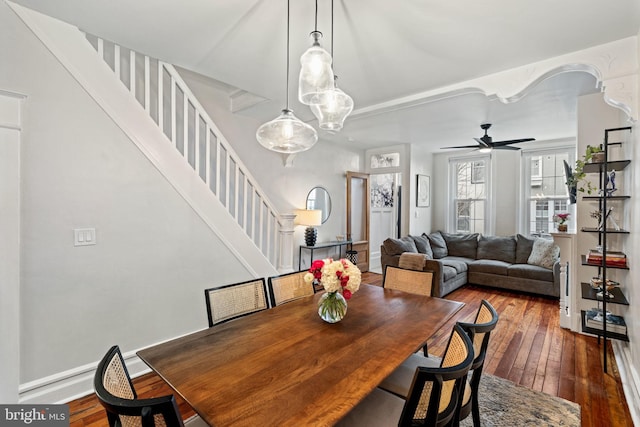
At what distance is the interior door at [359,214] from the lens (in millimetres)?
6035

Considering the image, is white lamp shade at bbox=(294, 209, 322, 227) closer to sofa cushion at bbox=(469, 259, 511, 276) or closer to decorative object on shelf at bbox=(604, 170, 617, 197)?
sofa cushion at bbox=(469, 259, 511, 276)

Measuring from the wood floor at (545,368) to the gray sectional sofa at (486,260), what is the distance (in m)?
0.65

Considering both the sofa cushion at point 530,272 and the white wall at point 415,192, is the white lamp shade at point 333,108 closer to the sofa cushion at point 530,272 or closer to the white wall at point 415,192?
the white wall at point 415,192

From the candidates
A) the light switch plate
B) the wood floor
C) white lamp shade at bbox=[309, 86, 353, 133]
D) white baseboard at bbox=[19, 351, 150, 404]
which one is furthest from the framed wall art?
white baseboard at bbox=[19, 351, 150, 404]

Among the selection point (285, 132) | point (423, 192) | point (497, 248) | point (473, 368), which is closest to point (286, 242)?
point (285, 132)

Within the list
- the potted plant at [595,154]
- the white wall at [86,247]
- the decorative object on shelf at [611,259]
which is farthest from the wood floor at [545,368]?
the potted plant at [595,154]

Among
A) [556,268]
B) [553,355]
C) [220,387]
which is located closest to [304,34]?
[220,387]

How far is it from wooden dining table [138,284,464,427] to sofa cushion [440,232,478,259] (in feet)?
13.6

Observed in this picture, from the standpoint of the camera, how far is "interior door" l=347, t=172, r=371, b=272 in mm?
6035

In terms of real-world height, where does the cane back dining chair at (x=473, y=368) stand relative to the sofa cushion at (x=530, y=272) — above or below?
above

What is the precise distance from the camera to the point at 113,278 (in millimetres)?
2330

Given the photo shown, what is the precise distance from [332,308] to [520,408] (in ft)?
5.19

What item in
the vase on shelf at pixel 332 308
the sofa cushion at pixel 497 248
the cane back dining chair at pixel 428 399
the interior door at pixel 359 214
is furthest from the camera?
the interior door at pixel 359 214

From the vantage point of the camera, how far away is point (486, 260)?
17.4ft
